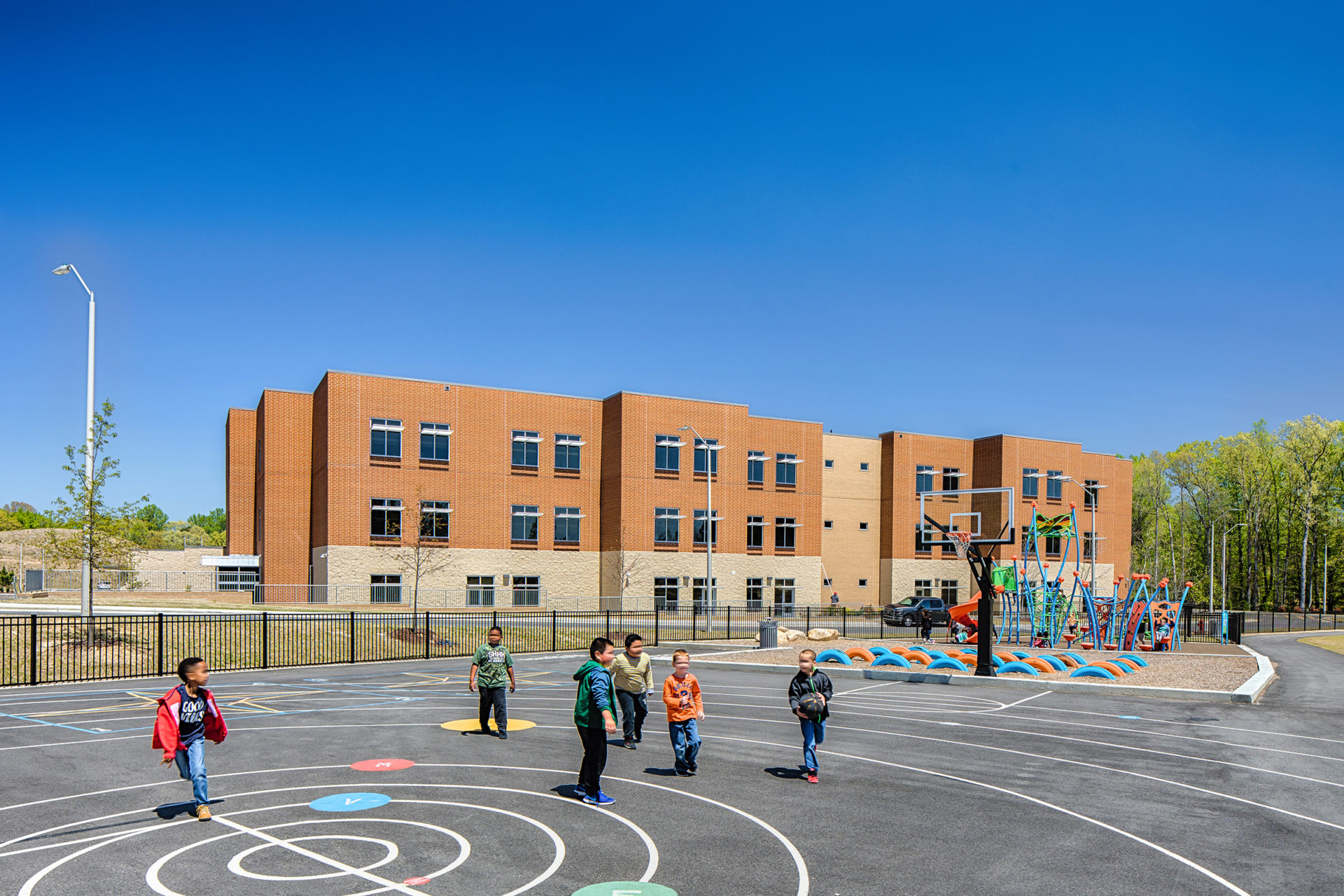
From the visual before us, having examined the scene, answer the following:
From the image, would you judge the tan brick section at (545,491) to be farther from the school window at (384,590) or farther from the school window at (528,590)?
the school window at (384,590)

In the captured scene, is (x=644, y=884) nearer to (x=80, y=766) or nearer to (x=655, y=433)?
(x=80, y=766)

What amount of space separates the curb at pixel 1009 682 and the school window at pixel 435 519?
2923cm

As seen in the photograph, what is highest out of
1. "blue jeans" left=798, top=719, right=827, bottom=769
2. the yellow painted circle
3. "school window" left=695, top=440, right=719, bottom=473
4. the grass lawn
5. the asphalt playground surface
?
"school window" left=695, top=440, right=719, bottom=473

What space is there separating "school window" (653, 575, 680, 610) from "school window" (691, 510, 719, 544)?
296cm

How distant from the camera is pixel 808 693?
40.7 feet

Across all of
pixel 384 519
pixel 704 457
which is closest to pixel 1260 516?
pixel 704 457

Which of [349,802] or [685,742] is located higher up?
[685,742]

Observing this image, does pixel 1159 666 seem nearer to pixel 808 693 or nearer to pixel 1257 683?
pixel 1257 683

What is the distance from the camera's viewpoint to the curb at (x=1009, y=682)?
69.1ft

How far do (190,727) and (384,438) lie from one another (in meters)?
45.7

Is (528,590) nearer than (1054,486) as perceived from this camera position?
Yes

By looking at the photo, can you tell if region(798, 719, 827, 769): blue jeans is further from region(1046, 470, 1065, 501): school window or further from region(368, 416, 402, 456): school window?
region(1046, 470, 1065, 501): school window

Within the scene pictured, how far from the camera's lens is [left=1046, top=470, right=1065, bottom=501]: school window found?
251 feet

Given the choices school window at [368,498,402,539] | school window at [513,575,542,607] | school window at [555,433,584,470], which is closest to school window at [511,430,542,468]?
school window at [555,433,584,470]
